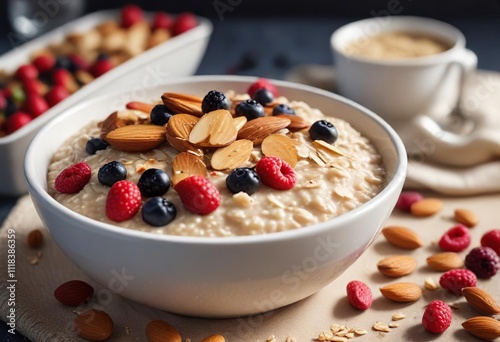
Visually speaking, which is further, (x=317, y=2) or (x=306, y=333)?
(x=317, y=2)

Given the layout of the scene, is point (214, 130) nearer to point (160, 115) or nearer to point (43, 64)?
point (160, 115)

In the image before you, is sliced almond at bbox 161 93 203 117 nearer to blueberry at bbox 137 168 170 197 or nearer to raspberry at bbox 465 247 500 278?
blueberry at bbox 137 168 170 197

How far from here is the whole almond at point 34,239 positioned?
5.80 ft

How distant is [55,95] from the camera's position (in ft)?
7.84

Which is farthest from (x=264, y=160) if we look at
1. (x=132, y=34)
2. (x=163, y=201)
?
(x=132, y=34)

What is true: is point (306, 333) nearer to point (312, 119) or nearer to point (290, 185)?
point (290, 185)

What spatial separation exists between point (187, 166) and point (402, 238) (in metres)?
0.64

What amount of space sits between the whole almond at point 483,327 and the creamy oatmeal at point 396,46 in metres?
1.26

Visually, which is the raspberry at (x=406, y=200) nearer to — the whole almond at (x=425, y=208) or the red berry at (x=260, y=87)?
the whole almond at (x=425, y=208)

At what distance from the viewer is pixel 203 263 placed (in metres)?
1.29

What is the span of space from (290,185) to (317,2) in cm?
240

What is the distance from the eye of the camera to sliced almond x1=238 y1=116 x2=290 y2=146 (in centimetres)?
158

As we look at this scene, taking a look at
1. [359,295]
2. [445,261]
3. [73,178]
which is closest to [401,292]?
[359,295]

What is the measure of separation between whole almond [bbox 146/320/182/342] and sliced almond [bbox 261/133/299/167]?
1.41 ft
